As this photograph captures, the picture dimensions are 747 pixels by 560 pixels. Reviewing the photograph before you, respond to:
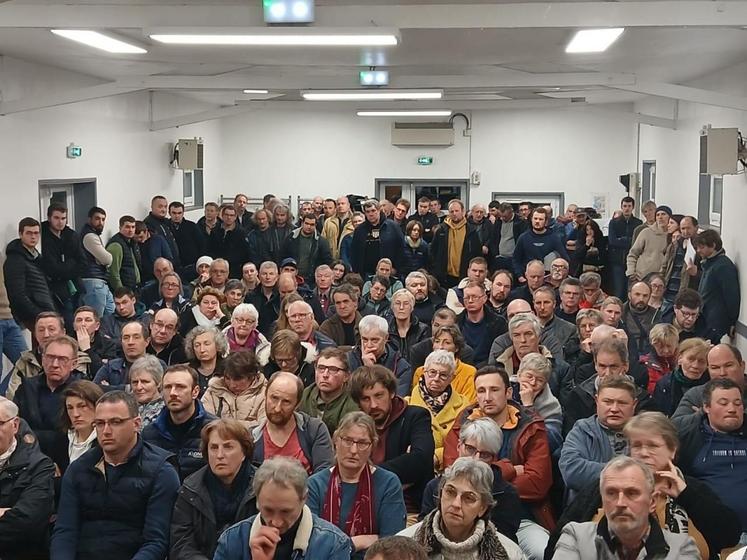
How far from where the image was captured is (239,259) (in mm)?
11305

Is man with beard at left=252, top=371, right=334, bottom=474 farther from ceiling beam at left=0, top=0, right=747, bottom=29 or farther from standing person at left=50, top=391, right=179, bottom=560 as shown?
ceiling beam at left=0, top=0, right=747, bottom=29

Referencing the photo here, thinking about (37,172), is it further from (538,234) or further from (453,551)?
(453,551)

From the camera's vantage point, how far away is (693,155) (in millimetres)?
11766

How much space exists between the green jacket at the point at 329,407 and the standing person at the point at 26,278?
3839mm

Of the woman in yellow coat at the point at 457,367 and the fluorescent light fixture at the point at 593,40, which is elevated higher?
the fluorescent light fixture at the point at 593,40

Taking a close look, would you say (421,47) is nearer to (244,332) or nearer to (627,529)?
(244,332)

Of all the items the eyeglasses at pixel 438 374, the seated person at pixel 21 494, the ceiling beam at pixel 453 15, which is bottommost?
the seated person at pixel 21 494

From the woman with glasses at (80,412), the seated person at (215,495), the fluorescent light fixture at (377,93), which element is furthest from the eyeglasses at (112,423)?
the fluorescent light fixture at (377,93)

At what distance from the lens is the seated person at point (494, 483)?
3.75 m

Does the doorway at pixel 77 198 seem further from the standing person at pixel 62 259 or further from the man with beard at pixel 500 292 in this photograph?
the man with beard at pixel 500 292

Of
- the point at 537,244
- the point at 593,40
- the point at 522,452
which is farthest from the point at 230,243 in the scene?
the point at 522,452

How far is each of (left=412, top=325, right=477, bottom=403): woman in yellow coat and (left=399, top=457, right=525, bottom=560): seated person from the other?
5.86ft

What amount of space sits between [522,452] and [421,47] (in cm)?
469

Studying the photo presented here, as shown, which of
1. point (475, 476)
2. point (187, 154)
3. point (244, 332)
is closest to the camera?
point (475, 476)
